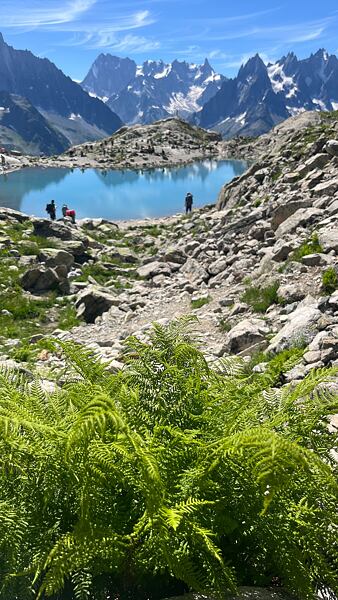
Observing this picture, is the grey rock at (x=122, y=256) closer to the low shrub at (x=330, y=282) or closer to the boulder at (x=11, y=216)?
the boulder at (x=11, y=216)

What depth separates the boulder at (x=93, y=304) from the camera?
1820cm

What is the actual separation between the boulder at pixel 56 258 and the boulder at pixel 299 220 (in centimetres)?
1044

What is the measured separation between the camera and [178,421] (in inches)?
140

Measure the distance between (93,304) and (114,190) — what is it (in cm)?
5435

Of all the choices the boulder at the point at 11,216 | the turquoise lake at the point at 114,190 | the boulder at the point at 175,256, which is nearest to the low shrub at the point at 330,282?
the boulder at the point at 175,256

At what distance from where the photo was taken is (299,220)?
20.4 meters

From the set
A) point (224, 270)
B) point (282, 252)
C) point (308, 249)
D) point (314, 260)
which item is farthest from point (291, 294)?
point (224, 270)

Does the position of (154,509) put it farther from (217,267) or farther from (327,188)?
(327,188)

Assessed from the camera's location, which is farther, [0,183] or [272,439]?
[0,183]

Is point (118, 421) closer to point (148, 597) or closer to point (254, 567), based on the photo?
point (148, 597)

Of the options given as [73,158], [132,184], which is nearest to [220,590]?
[132,184]

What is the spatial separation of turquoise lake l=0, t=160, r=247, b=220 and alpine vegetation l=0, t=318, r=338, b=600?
4705 centimetres

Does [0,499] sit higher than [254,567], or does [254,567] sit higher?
[0,499]

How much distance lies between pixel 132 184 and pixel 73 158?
182 ft
